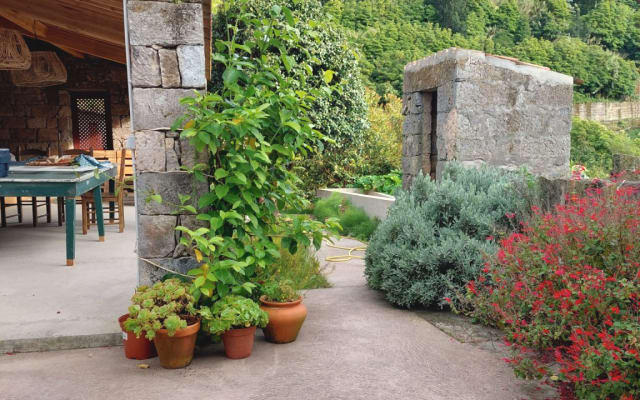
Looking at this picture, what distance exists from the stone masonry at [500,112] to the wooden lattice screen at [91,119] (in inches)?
307

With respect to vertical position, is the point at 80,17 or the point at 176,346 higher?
the point at 80,17

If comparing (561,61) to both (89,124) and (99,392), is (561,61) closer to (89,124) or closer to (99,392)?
(89,124)

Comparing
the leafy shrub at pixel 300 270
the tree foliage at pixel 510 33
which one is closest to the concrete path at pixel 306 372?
the leafy shrub at pixel 300 270

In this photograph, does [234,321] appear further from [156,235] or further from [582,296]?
[582,296]

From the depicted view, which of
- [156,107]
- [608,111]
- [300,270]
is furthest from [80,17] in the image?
[608,111]

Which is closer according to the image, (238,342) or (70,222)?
(238,342)

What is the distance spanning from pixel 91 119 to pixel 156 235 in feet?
29.8

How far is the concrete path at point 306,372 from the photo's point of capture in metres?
2.97

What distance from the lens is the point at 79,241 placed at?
680cm

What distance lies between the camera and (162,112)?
11.8 feet

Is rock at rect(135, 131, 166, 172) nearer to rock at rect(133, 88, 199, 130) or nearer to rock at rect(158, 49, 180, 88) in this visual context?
rock at rect(133, 88, 199, 130)

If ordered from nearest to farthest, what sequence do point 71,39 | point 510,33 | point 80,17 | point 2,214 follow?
point 80,17 < point 2,214 < point 71,39 < point 510,33

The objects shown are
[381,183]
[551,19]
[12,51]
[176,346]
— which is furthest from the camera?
[551,19]

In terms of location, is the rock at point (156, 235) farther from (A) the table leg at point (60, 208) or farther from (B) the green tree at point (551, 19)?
(B) the green tree at point (551, 19)
